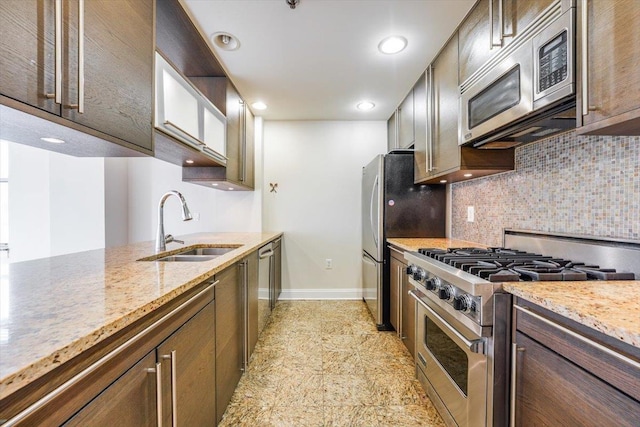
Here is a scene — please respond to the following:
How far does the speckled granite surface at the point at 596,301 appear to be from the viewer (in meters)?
0.64

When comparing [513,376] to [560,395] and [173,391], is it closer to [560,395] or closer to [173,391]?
[560,395]

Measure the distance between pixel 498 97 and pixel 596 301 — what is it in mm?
1056

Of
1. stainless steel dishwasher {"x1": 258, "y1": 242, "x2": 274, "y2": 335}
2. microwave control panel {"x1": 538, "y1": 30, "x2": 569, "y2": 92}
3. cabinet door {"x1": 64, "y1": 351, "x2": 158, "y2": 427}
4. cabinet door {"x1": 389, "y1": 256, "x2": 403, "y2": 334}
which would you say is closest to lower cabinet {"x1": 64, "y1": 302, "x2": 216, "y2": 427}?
cabinet door {"x1": 64, "y1": 351, "x2": 158, "y2": 427}

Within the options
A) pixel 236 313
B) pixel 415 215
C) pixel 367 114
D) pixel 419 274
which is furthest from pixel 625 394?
pixel 367 114

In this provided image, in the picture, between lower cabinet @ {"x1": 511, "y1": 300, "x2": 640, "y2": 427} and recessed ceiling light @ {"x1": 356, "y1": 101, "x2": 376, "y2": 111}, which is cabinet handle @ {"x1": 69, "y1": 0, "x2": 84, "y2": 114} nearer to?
lower cabinet @ {"x1": 511, "y1": 300, "x2": 640, "y2": 427}

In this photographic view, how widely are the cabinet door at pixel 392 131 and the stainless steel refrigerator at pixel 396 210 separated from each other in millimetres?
649

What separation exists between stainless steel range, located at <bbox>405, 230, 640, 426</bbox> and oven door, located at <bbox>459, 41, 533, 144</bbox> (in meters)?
0.69

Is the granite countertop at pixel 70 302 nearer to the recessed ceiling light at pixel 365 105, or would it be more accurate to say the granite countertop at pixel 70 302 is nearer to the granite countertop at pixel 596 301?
the granite countertop at pixel 596 301

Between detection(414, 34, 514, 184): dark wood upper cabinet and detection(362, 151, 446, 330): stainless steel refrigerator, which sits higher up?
detection(414, 34, 514, 184): dark wood upper cabinet

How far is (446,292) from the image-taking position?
134cm

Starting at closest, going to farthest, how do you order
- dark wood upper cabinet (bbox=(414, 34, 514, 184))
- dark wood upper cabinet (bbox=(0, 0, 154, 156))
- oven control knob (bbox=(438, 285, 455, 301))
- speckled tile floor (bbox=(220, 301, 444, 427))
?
Answer: 1. dark wood upper cabinet (bbox=(0, 0, 154, 156))
2. oven control knob (bbox=(438, 285, 455, 301))
3. speckled tile floor (bbox=(220, 301, 444, 427))
4. dark wood upper cabinet (bbox=(414, 34, 514, 184))

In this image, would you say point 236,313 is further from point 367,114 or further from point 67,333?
point 367,114

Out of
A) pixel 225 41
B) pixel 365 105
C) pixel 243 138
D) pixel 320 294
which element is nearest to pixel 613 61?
pixel 225 41

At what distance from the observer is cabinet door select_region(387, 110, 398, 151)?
3.22m
